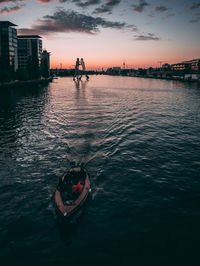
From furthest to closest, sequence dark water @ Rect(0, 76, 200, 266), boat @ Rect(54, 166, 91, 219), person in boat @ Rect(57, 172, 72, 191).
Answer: person in boat @ Rect(57, 172, 72, 191)
boat @ Rect(54, 166, 91, 219)
dark water @ Rect(0, 76, 200, 266)

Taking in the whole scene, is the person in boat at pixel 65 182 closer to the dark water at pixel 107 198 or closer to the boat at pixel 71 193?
the boat at pixel 71 193

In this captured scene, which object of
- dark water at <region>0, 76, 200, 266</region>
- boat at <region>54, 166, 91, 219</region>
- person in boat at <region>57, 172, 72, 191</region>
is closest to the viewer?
dark water at <region>0, 76, 200, 266</region>

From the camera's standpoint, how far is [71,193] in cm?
1639

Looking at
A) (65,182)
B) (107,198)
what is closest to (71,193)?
(65,182)

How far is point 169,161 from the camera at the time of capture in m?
25.4

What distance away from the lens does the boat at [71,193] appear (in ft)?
47.4

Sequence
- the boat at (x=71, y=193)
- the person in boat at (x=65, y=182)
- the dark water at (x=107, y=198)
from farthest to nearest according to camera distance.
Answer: the person in boat at (x=65, y=182), the boat at (x=71, y=193), the dark water at (x=107, y=198)

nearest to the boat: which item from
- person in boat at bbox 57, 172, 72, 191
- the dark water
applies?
person in boat at bbox 57, 172, 72, 191

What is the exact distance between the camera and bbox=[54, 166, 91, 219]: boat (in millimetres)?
14458

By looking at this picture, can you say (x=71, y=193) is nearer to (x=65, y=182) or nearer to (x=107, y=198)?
(x=65, y=182)

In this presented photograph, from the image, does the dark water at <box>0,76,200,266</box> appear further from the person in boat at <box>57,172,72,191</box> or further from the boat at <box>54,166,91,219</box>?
the person in boat at <box>57,172,72,191</box>

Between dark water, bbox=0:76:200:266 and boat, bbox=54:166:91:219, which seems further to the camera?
boat, bbox=54:166:91:219

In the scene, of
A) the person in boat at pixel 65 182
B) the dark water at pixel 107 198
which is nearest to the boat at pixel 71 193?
the person in boat at pixel 65 182

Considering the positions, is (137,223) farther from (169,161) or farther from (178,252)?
(169,161)
